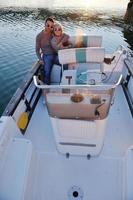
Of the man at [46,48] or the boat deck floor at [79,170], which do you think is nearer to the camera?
the boat deck floor at [79,170]

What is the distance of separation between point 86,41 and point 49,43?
0.86 meters

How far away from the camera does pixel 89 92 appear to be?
331 cm

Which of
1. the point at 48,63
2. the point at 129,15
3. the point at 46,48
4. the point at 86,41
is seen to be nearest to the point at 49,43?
the point at 46,48

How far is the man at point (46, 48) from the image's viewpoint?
A: 17.4ft

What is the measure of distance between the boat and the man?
1.17 metres

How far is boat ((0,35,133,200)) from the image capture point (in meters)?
3.30

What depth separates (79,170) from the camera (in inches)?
147

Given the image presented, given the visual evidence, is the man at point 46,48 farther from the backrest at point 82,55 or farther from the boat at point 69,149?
the boat at point 69,149

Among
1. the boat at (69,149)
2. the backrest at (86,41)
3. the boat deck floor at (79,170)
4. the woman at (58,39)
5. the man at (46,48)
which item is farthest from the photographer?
the backrest at (86,41)

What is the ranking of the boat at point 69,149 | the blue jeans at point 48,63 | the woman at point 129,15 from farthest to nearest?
the woman at point 129,15 → the blue jeans at point 48,63 → the boat at point 69,149

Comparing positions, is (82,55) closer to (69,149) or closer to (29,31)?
(69,149)

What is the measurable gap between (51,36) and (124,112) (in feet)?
7.06

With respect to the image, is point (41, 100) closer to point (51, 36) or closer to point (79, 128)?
point (51, 36)

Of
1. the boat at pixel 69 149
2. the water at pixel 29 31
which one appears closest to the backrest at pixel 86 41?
the boat at pixel 69 149
